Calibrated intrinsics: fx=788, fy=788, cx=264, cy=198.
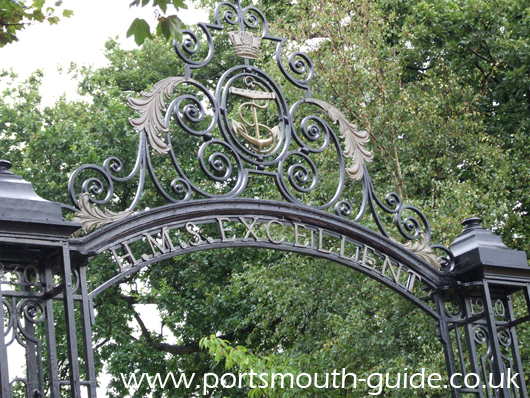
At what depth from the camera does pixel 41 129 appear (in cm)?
1675

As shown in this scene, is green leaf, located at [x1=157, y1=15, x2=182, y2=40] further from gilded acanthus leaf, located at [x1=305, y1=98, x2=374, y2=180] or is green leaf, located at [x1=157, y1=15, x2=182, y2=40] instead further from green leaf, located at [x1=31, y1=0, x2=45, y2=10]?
gilded acanthus leaf, located at [x1=305, y1=98, x2=374, y2=180]

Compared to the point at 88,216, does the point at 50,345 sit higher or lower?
lower

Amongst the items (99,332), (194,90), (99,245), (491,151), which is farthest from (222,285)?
(99,245)

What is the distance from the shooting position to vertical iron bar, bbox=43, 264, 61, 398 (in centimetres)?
443

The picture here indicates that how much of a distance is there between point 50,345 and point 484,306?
347cm

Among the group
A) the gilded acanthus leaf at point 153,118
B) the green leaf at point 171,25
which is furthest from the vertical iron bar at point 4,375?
the green leaf at point 171,25

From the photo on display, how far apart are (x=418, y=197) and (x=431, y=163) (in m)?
0.56

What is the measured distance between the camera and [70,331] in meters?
4.64

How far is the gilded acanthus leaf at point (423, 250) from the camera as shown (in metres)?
6.60

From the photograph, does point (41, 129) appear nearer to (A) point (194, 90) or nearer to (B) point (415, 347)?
(A) point (194, 90)

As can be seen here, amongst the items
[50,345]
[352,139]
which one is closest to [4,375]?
[50,345]

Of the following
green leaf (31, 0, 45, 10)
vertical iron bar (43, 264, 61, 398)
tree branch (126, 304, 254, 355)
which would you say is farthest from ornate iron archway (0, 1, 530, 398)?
tree branch (126, 304, 254, 355)

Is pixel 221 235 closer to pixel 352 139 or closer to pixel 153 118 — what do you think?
pixel 153 118

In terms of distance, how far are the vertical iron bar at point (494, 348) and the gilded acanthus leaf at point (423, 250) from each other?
1.59 feet
